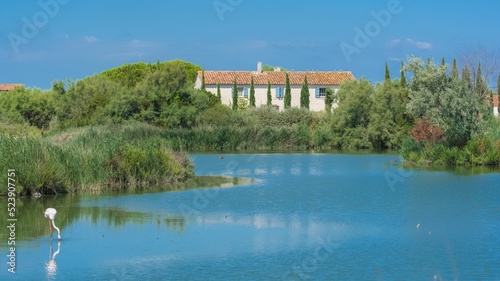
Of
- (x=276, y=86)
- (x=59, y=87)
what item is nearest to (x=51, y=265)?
(x=59, y=87)

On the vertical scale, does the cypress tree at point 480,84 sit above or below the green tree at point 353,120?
above

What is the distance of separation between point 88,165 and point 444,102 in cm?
2038

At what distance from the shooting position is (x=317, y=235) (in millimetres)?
17812

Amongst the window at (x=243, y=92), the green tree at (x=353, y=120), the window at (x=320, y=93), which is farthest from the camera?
the window at (x=320, y=93)

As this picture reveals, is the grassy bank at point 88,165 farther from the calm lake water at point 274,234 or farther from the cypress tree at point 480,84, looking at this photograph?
the cypress tree at point 480,84

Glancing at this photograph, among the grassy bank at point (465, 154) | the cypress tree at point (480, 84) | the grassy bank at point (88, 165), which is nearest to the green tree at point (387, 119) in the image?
the cypress tree at point (480, 84)

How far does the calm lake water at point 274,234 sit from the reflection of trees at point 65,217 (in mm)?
28

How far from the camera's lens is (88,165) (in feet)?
Answer: 83.7

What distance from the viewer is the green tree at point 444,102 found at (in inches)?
1535

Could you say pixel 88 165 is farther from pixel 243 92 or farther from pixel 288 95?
pixel 243 92

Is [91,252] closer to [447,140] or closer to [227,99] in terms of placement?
[447,140]

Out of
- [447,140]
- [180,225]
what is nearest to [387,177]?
[447,140]

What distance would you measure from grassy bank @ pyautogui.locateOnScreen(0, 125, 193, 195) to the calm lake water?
3.03 ft

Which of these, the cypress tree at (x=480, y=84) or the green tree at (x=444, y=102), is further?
the cypress tree at (x=480, y=84)
